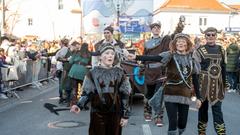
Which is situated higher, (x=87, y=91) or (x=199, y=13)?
(x=199, y=13)

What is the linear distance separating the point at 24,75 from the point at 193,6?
77.4 metres

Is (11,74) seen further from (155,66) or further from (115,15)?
(115,15)

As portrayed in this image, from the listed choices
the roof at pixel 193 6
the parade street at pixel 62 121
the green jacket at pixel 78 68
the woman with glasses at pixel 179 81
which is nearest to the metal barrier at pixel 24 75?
the parade street at pixel 62 121

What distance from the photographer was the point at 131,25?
35.5 meters

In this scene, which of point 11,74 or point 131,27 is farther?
point 131,27

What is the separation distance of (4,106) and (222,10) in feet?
274

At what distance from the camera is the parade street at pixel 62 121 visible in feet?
29.0

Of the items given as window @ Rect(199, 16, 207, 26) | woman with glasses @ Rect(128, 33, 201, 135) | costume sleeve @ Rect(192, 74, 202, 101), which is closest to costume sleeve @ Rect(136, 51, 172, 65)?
woman with glasses @ Rect(128, 33, 201, 135)

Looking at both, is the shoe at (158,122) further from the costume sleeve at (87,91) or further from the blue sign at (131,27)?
the blue sign at (131,27)

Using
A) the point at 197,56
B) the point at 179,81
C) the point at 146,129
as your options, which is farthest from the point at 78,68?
the point at 179,81

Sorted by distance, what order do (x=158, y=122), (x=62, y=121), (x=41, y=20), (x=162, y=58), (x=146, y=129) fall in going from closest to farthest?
(x=162, y=58), (x=146, y=129), (x=158, y=122), (x=62, y=121), (x=41, y=20)

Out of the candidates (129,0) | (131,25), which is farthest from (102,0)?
(129,0)

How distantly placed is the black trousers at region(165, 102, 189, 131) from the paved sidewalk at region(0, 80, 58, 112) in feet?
20.5

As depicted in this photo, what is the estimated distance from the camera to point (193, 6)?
91000mm
